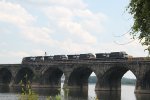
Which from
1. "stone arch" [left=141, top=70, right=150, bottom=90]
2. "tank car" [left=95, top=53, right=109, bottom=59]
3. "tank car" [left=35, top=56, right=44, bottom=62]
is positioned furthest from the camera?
"tank car" [left=35, top=56, right=44, bottom=62]

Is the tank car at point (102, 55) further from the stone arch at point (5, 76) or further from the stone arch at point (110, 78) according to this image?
the stone arch at point (5, 76)

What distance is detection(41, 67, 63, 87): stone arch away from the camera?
5364 inches

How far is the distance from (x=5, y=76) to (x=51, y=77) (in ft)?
89.2

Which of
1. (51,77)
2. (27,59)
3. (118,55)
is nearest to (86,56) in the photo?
(118,55)

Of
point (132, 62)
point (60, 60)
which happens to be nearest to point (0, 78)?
point (60, 60)

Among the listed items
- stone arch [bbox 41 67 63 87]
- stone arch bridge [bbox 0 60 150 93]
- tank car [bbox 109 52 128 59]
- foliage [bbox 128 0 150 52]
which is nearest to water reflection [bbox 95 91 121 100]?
stone arch bridge [bbox 0 60 150 93]

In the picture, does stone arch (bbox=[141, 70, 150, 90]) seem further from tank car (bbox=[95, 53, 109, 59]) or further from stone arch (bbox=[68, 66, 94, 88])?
stone arch (bbox=[68, 66, 94, 88])

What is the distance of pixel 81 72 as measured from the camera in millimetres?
131625

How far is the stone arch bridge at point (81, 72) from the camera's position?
107625mm

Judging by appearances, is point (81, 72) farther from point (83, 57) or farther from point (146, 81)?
point (146, 81)

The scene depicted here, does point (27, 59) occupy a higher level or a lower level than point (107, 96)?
higher

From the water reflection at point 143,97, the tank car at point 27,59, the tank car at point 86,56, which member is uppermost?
the tank car at point 86,56

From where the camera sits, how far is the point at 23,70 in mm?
146625

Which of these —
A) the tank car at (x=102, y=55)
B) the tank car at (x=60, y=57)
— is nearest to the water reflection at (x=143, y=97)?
the tank car at (x=102, y=55)
